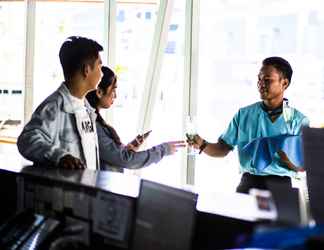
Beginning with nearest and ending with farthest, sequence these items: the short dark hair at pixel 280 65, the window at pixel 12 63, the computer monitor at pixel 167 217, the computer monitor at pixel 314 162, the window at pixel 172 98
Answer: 1. the computer monitor at pixel 167 217
2. the computer monitor at pixel 314 162
3. the short dark hair at pixel 280 65
4. the window at pixel 172 98
5. the window at pixel 12 63

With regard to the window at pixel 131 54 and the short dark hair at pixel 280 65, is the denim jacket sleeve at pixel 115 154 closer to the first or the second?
the short dark hair at pixel 280 65

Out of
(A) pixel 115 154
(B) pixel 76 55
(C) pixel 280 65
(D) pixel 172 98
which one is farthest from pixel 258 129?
(D) pixel 172 98

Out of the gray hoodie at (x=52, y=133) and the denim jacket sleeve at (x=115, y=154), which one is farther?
the denim jacket sleeve at (x=115, y=154)

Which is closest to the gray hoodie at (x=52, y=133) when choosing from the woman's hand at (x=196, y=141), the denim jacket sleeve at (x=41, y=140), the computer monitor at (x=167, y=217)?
the denim jacket sleeve at (x=41, y=140)

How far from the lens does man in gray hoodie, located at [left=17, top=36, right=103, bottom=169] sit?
5.01 feet

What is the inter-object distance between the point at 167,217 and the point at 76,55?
99 cm

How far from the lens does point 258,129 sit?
253 centimetres

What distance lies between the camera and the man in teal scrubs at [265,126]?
7.77ft

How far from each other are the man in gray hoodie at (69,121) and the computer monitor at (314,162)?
2.46 ft

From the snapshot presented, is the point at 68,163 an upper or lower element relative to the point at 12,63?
lower

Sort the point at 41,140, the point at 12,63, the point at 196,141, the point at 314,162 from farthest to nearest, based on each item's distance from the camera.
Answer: the point at 12,63
the point at 196,141
the point at 41,140
the point at 314,162

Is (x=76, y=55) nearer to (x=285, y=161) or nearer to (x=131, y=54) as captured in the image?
(x=285, y=161)

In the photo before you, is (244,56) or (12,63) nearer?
(244,56)

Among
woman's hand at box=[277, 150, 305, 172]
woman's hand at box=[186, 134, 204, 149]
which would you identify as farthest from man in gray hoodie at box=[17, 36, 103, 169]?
woman's hand at box=[186, 134, 204, 149]
